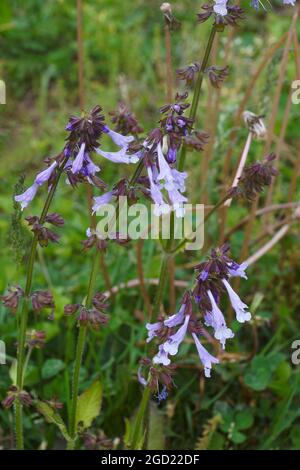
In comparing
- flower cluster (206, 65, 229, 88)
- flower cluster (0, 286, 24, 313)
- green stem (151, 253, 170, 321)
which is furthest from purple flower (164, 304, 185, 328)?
flower cluster (206, 65, 229, 88)

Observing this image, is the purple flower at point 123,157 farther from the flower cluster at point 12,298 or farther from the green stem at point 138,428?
the green stem at point 138,428

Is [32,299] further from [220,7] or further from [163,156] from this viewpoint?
[220,7]

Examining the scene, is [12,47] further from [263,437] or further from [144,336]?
[263,437]

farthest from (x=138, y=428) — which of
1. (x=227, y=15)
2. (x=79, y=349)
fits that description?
(x=227, y=15)

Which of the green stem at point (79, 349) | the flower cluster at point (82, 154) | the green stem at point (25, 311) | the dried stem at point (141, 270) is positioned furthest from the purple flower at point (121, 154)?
the dried stem at point (141, 270)

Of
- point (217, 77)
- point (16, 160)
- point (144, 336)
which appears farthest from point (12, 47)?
point (217, 77)
